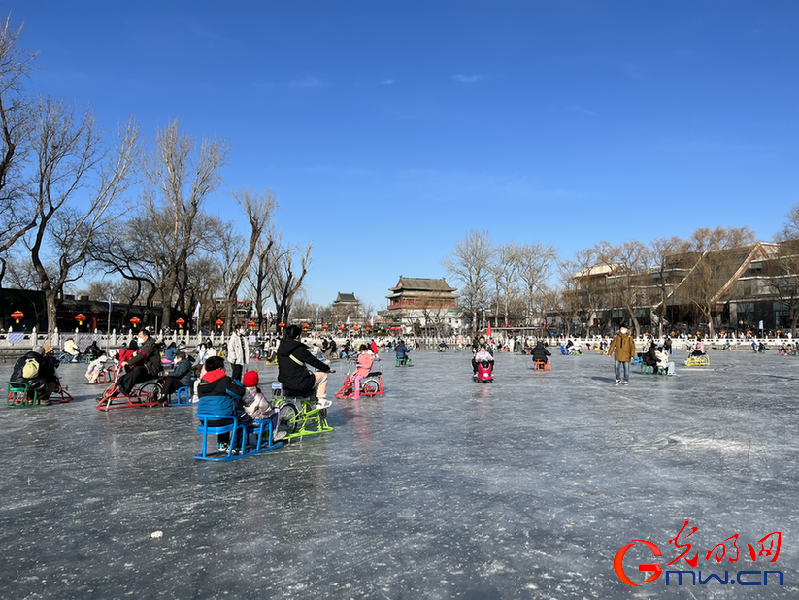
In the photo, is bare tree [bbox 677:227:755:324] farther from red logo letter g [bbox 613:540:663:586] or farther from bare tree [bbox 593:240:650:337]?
red logo letter g [bbox 613:540:663:586]

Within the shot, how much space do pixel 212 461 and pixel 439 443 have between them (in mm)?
2734

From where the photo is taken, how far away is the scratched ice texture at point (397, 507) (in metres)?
3.25

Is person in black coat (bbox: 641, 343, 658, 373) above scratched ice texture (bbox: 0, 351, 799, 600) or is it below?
above

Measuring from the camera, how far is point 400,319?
296 ft

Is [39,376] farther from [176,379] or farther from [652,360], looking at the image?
[652,360]

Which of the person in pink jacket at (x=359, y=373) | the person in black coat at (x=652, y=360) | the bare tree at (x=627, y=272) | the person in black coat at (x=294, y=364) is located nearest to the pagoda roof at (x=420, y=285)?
the bare tree at (x=627, y=272)

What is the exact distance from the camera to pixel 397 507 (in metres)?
4.54

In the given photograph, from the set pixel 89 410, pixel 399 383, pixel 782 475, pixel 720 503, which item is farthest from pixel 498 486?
pixel 399 383

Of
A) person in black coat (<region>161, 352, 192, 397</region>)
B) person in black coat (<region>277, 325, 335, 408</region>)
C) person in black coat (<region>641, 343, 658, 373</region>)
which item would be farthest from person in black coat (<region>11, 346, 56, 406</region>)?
person in black coat (<region>641, 343, 658, 373</region>)

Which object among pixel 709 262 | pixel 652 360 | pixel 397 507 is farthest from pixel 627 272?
pixel 397 507

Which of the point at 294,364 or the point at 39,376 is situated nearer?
the point at 294,364

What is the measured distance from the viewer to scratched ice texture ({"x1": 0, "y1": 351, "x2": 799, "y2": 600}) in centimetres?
325

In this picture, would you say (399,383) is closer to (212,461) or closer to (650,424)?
(650,424)

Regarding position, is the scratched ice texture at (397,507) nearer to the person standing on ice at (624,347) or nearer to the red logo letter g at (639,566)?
the red logo letter g at (639,566)
